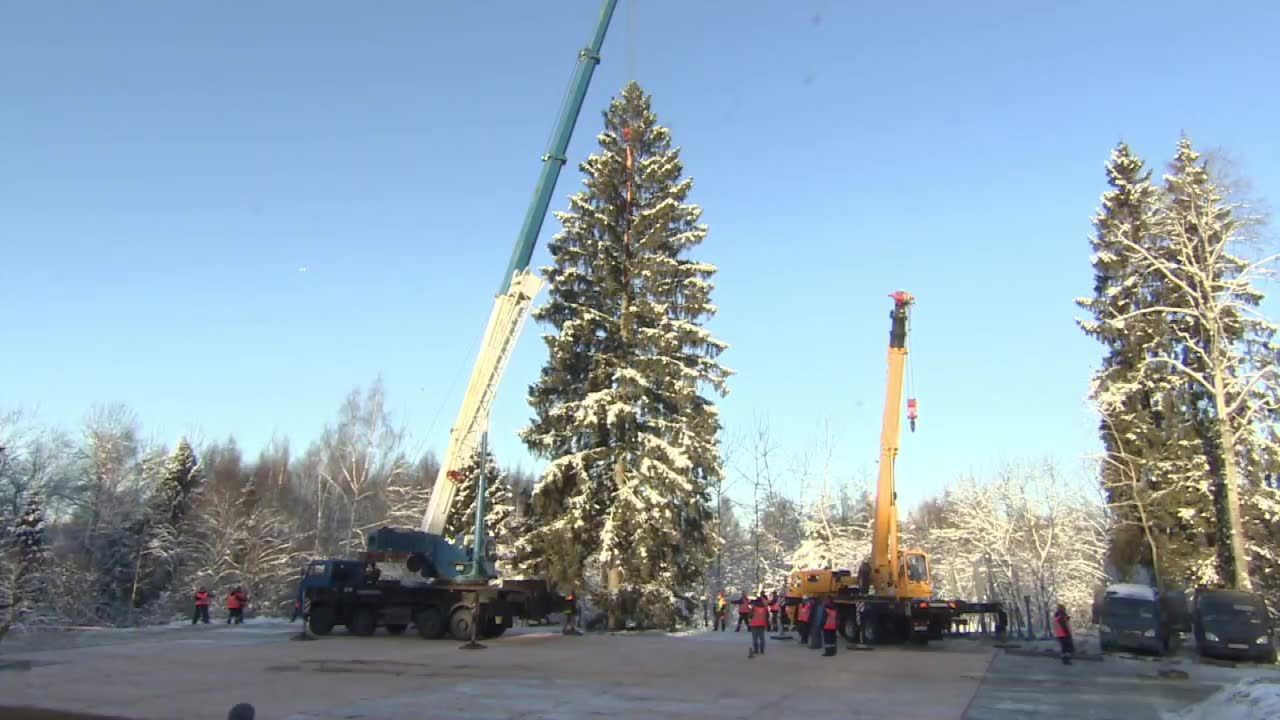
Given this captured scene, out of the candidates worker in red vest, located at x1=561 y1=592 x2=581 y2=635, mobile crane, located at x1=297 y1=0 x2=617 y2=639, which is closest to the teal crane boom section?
mobile crane, located at x1=297 y1=0 x2=617 y2=639

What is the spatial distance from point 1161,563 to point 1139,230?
12.2 meters

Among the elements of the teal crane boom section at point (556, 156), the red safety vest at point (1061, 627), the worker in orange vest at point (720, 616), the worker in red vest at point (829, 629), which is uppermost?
the teal crane boom section at point (556, 156)

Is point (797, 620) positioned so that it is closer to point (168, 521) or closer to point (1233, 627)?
point (1233, 627)

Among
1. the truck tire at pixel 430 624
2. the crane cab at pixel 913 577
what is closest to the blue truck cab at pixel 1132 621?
the crane cab at pixel 913 577

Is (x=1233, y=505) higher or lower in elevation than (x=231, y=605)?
higher

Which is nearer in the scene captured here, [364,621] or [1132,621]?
[1132,621]

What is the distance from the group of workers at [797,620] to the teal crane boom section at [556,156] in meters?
13.6

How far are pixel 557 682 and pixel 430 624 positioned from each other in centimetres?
1090

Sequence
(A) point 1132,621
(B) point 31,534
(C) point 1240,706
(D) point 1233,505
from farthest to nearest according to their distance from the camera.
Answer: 1. (B) point 31,534
2. (D) point 1233,505
3. (A) point 1132,621
4. (C) point 1240,706

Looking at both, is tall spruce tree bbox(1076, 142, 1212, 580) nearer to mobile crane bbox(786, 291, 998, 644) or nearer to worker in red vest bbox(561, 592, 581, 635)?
mobile crane bbox(786, 291, 998, 644)

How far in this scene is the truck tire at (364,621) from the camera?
2450 cm

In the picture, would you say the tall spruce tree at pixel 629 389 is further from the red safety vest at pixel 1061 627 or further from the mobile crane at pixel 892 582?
the red safety vest at pixel 1061 627

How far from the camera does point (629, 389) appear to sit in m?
29.0

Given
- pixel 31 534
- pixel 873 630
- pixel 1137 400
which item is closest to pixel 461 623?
pixel 873 630
